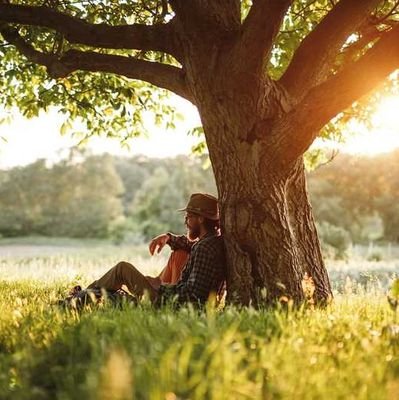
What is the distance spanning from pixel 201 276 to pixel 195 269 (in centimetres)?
10

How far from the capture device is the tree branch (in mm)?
7652

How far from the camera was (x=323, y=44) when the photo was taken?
7.17 metres

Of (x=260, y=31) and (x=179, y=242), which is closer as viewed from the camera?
(x=260, y=31)

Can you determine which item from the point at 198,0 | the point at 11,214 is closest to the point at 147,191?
the point at 11,214

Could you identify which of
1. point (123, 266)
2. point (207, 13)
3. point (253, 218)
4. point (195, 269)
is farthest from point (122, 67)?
point (195, 269)

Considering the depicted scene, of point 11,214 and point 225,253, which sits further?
point 11,214

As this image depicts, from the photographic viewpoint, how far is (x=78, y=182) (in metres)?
71.9

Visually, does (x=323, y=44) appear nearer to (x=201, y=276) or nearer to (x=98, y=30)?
(x=98, y=30)

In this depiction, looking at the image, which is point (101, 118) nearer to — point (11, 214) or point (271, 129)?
point (271, 129)

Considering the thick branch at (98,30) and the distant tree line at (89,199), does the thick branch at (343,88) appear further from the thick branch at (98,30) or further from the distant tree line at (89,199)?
the distant tree line at (89,199)

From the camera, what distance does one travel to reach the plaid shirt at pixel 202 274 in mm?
6961

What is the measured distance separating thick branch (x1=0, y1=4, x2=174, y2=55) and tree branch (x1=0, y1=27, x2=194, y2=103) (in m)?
0.17

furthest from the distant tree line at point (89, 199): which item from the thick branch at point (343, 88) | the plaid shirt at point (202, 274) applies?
the thick branch at point (343, 88)

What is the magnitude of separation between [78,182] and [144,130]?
200 ft
